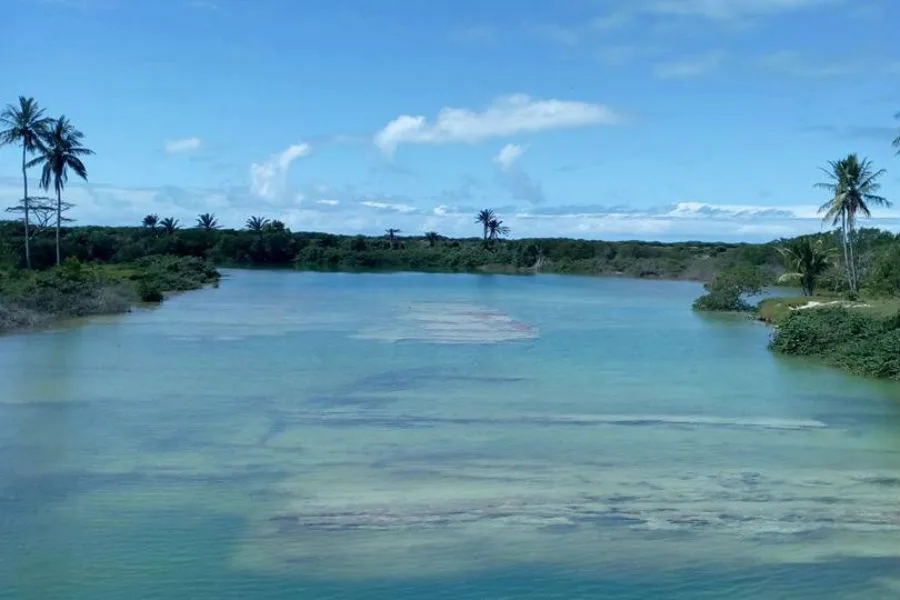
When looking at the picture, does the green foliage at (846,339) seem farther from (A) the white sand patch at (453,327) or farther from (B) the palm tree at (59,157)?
(B) the palm tree at (59,157)

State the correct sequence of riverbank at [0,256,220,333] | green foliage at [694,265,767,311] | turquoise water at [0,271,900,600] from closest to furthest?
turquoise water at [0,271,900,600] → riverbank at [0,256,220,333] → green foliage at [694,265,767,311]

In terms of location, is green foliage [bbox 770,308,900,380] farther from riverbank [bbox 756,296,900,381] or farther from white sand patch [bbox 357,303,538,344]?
white sand patch [bbox 357,303,538,344]

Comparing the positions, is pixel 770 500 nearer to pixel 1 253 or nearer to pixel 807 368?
pixel 807 368

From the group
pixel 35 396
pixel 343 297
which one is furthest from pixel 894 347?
pixel 343 297

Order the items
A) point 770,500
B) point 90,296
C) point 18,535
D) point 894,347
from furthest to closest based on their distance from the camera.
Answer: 1. point 90,296
2. point 894,347
3. point 770,500
4. point 18,535

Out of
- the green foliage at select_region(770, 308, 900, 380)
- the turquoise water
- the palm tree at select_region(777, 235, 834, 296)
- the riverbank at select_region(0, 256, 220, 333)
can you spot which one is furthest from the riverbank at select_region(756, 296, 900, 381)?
the riverbank at select_region(0, 256, 220, 333)

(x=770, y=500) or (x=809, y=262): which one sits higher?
(x=809, y=262)
